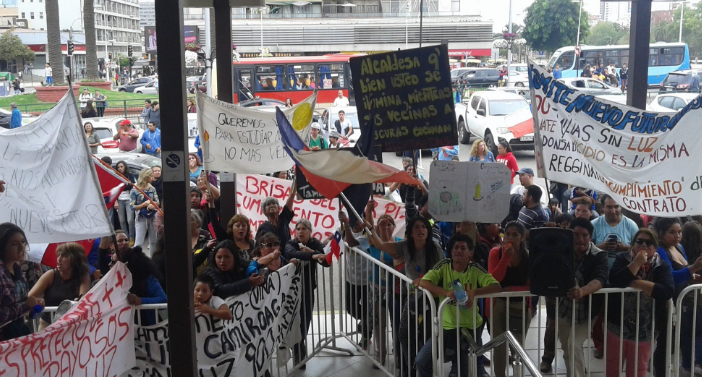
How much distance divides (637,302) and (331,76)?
30.5 m

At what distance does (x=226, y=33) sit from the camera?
8.16 metres

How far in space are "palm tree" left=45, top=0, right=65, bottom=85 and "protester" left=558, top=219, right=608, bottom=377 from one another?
90.5ft

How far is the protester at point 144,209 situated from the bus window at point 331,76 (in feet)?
82.5

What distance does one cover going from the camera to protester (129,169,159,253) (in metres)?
10.1

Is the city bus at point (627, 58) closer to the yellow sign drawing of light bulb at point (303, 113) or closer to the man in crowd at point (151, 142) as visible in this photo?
the man in crowd at point (151, 142)

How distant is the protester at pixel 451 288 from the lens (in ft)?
17.6

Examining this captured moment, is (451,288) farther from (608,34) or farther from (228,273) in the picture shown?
(608,34)

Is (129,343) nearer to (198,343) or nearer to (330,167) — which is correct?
(198,343)

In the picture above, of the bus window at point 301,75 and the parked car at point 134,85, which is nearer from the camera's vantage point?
the bus window at point 301,75

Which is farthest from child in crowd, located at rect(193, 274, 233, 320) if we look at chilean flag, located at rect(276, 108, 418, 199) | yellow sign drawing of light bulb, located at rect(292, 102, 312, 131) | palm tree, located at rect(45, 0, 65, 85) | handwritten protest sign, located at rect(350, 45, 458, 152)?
palm tree, located at rect(45, 0, 65, 85)

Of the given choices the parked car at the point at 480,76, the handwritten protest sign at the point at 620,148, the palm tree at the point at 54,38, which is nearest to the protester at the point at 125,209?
the handwritten protest sign at the point at 620,148

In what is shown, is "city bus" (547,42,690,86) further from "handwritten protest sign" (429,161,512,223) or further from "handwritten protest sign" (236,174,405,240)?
"handwritten protest sign" (429,161,512,223)

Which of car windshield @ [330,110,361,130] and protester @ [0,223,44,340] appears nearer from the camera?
protester @ [0,223,44,340]

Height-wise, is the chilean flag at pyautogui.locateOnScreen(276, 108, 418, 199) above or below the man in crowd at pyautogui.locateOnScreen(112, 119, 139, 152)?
above
